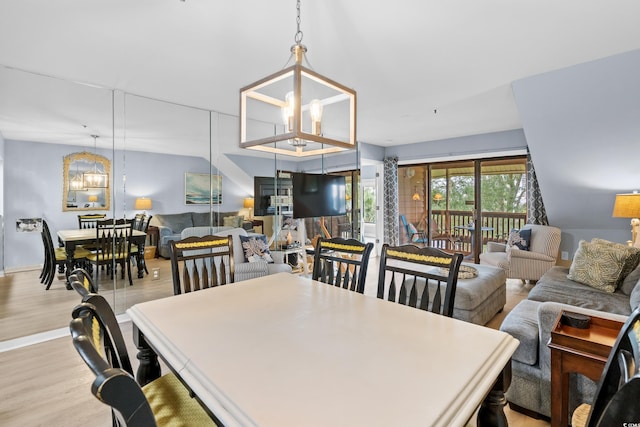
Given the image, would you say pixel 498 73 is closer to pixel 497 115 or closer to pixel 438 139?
pixel 497 115

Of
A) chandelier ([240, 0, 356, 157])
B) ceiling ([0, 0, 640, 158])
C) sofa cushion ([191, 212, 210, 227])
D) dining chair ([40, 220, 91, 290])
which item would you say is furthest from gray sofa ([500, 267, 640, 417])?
dining chair ([40, 220, 91, 290])

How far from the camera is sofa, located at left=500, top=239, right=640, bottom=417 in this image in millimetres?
1665

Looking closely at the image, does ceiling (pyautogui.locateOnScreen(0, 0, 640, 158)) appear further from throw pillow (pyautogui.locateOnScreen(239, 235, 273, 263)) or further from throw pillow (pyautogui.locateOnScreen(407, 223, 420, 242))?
throw pillow (pyautogui.locateOnScreen(407, 223, 420, 242))

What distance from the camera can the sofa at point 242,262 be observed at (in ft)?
12.4

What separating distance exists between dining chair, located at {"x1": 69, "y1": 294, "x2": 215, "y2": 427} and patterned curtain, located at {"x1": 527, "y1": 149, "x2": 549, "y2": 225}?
18.2ft

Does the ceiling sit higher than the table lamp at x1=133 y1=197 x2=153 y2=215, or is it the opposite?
the ceiling

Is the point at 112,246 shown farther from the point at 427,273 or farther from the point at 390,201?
the point at 390,201

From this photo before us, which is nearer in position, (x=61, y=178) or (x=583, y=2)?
(x=583, y=2)

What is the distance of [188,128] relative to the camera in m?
4.09

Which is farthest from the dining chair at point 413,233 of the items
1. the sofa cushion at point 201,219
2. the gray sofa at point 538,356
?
the gray sofa at point 538,356

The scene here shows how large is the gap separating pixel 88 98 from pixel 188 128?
107 centimetres

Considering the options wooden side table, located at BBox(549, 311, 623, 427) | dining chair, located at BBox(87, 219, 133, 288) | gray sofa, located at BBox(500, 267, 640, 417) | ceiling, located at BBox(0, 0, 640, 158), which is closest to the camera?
wooden side table, located at BBox(549, 311, 623, 427)

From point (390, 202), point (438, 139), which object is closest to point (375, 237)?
point (390, 202)

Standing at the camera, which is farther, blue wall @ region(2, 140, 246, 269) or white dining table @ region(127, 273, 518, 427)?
blue wall @ region(2, 140, 246, 269)
